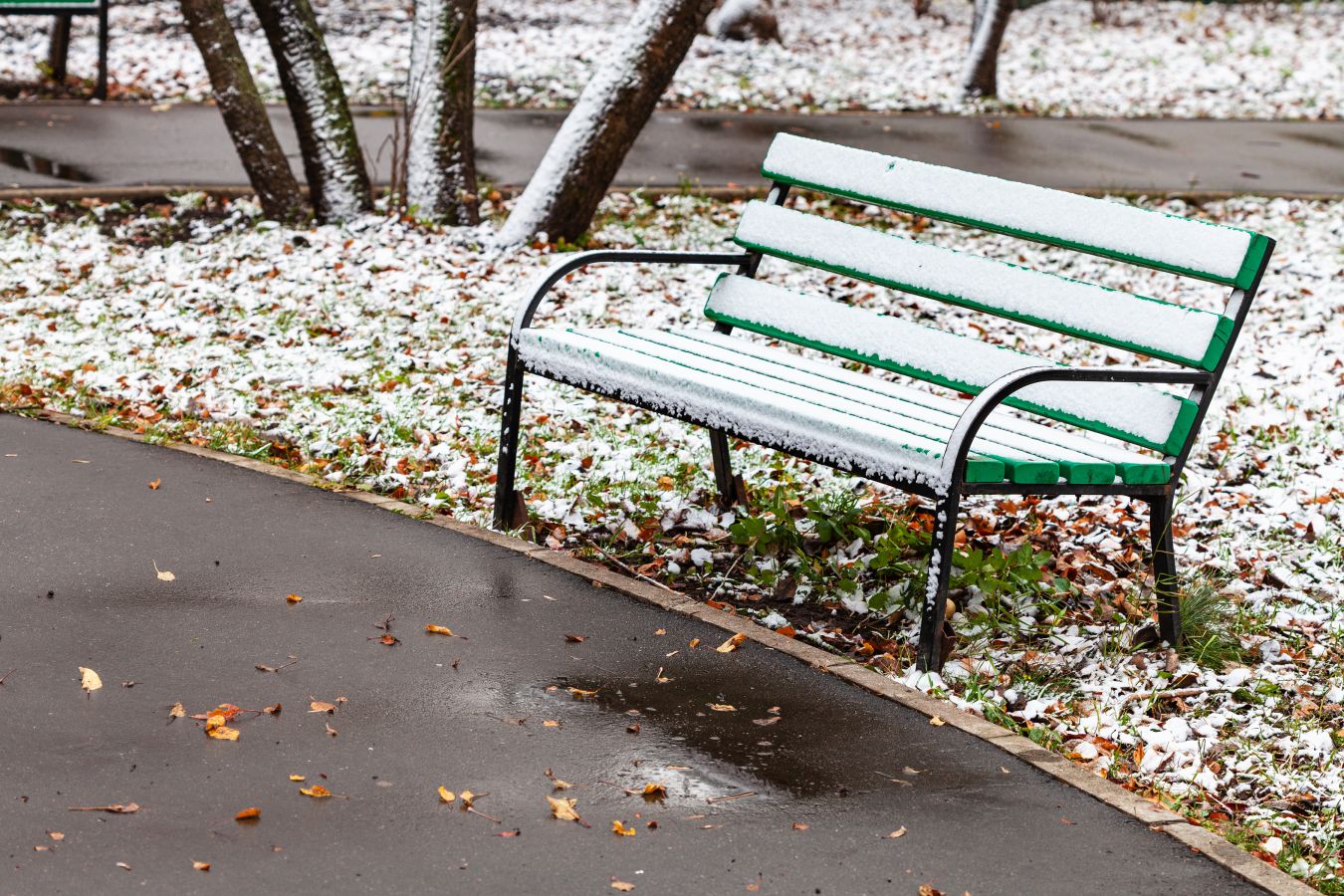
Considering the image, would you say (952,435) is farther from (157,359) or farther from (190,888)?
(157,359)

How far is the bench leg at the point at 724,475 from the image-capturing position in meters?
4.90

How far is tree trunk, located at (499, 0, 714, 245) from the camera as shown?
781 cm

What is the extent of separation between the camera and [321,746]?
10.4 feet

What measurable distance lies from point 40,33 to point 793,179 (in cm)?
1253

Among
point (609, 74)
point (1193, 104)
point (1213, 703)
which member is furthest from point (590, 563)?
point (1193, 104)

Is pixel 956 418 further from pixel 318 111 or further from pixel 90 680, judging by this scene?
pixel 318 111

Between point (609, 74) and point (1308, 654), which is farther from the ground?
point (609, 74)

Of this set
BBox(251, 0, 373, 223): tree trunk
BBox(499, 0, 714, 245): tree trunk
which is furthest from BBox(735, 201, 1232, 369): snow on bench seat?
BBox(251, 0, 373, 223): tree trunk

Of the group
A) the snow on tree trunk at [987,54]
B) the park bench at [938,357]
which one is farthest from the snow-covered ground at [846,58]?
the park bench at [938,357]

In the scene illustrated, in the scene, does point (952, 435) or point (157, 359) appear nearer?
point (952, 435)

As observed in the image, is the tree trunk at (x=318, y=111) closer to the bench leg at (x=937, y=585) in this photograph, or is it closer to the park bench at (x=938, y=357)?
the park bench at (x=938, y=357)

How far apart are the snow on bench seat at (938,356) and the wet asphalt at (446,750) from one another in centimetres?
101

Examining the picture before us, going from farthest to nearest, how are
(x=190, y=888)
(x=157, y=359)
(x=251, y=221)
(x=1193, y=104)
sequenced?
(x=1193, y=104), (x=251, y=221), (x=157, y=359), (x=190, y=888)

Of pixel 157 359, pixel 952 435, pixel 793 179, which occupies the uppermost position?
pixel 793 179
